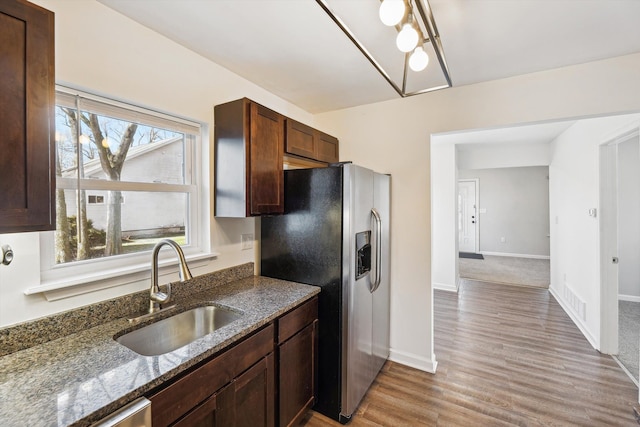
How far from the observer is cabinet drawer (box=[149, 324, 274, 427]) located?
3.26 feet

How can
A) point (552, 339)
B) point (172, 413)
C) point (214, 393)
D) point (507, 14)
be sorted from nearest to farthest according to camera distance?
point (172, 413)
point (214, 393)
point (507, 14)
point (552, 339)

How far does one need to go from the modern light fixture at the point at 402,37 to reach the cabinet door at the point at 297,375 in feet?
5.32

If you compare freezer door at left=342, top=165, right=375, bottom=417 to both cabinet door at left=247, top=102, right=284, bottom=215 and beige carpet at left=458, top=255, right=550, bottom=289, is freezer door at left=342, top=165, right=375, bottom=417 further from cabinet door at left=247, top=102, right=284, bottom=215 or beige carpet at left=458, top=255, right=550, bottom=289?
beige carpet at left=458, top=255, right=550, bottom=289

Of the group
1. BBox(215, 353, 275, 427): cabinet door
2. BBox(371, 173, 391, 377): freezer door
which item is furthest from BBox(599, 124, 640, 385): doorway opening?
BBox(215, 353, 275, 427): cabinet door

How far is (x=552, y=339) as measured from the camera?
2.95 metres

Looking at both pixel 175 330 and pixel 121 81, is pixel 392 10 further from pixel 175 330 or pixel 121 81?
pixel 175 330

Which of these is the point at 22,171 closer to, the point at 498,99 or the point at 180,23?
the point at 180,23

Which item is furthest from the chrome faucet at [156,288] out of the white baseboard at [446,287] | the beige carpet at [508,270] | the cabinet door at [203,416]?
the beige carpet at [508,270]

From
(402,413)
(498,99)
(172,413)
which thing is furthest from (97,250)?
(498,99)

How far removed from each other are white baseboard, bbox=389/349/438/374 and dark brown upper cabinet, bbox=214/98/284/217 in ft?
5.84

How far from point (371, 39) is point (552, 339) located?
3514 millimetres

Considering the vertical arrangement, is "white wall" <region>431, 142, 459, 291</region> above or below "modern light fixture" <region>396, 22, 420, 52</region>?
below

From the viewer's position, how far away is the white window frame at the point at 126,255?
1.29 m

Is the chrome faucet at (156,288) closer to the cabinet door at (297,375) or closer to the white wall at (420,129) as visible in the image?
the cabinet door at (297,375)
